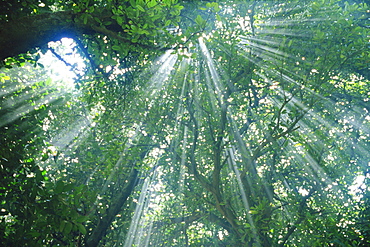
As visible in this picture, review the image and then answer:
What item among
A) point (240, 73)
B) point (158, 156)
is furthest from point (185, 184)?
point (240, 73)

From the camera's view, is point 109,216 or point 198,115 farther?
point 198,115

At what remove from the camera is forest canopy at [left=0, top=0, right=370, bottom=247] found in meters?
3.25

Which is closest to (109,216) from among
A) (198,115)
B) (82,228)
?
(198,115)

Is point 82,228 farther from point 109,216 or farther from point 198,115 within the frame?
point 198,115

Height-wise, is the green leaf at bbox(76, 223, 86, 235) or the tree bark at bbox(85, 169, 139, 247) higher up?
the tree bark at bbox(85, 169, 139, 247)

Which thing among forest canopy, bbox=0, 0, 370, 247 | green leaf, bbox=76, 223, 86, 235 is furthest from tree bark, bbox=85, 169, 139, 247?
green leaf, bbox=76, 223, 86, 235

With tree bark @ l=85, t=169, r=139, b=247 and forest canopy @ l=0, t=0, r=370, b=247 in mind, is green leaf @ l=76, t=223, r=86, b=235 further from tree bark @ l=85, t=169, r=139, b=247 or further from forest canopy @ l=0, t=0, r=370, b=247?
tree bark @ l=85, t=169, r=139, b=247

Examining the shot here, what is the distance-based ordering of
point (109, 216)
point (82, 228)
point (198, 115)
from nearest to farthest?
point (82, 228), point (109, 216), point (198, 115)

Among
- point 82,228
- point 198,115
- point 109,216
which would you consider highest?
point 198,115

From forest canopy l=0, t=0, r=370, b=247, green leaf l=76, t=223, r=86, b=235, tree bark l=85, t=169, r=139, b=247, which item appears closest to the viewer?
green leaf l=76, t=223, r=86, b=235

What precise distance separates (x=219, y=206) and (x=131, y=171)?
295 centimetres

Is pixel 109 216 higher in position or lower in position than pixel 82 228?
higher

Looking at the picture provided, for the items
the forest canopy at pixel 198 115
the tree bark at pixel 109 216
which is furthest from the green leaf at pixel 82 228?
the tree bark at pixel 109 216

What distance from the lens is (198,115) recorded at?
23.2ft
